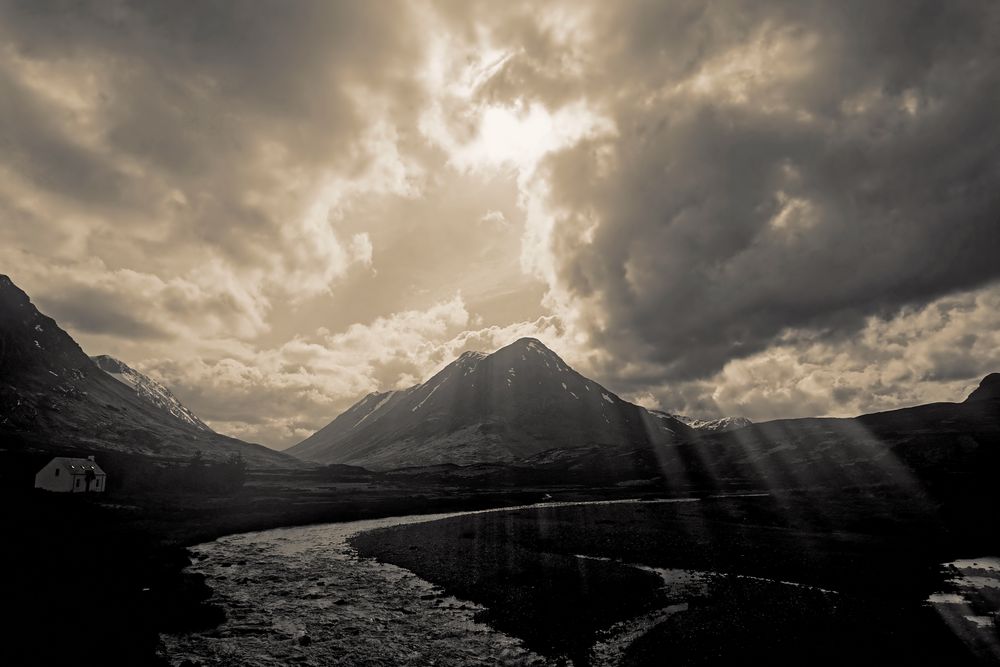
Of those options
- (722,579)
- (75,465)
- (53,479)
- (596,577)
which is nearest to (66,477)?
(53,479)

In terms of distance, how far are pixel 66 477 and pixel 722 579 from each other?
123m

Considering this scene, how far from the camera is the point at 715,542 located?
202 ft

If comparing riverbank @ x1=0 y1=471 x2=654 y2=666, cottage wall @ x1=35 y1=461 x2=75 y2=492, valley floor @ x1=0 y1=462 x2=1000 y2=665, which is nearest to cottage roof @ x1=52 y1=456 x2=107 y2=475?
cottage wall @ x1=35 y1=461 x2=75 y2=492

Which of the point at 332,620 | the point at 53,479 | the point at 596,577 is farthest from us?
the point at 53,479

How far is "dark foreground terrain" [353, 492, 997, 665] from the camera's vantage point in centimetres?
2744

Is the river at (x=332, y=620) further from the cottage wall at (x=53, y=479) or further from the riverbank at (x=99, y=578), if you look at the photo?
the cottage wall at (x=53, y=479)

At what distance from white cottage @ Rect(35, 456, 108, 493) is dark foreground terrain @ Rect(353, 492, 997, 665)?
72.0 metres

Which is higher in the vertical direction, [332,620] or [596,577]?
[596,577]

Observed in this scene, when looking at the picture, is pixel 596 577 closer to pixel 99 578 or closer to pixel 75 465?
pixel 99 578

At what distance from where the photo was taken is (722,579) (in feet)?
140

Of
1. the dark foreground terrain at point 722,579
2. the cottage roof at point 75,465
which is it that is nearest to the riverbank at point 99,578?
the dark foreground terrain at point 722,579

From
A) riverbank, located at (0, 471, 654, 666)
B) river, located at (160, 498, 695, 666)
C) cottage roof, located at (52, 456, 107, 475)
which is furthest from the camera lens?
cottage roof, located at (52, 456, 107, 475)

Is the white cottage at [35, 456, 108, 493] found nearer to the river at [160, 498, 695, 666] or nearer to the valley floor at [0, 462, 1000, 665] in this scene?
the valley floor at [0, 462, 1000, 665]

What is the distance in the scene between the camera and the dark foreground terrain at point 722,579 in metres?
27.4
